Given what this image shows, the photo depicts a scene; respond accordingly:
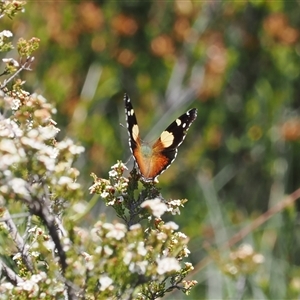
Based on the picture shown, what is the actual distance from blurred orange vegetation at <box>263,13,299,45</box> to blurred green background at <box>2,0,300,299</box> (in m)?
0.01

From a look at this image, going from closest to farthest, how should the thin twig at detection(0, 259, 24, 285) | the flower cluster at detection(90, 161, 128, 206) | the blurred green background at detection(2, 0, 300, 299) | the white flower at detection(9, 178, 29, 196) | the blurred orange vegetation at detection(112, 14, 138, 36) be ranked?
the white flower at detection(9, 178, 29, 196) < the thin twig at detection(0, 259, 24, 285) < the flower cluster at detection(90, 161, 128, 206) < the blurred green background at detection(2, 0, 300, 299) < the blurred orange vegetation at detection(112, 14, 138, 36)

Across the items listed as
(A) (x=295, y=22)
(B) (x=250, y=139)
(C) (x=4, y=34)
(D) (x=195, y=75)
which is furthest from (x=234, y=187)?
(C) (x=4, y=34)

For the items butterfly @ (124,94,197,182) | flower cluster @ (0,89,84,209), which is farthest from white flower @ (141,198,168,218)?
butterfly @ (124,94,197,182)

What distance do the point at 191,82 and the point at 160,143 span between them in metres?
5.20

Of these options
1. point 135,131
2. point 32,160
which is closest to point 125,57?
point 135,131

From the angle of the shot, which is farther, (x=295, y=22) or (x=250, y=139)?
(x=295, y=22)

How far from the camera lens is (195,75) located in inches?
339

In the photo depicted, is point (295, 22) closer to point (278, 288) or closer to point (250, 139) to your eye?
point (250, 139)

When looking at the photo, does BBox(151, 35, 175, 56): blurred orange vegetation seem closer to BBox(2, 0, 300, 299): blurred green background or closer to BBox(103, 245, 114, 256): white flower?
BBox(2, 0, 300, 299): blurred green background

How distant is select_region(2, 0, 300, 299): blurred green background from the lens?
7.85m

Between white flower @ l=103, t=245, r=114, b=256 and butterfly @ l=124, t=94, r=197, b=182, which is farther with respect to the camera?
butterfly @ l=124, t=94, r=197, b=182

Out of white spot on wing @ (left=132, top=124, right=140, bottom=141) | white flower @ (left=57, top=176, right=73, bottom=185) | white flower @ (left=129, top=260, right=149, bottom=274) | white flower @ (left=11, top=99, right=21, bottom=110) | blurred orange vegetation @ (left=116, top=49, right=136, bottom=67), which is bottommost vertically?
white flower @ (left=129, top=260, right=149, bottom=274)

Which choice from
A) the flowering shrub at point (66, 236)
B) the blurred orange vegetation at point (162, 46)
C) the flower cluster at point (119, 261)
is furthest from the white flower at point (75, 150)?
the blurred orange vegetation at point (162, 46)

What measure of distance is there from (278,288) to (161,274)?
9.82ft
